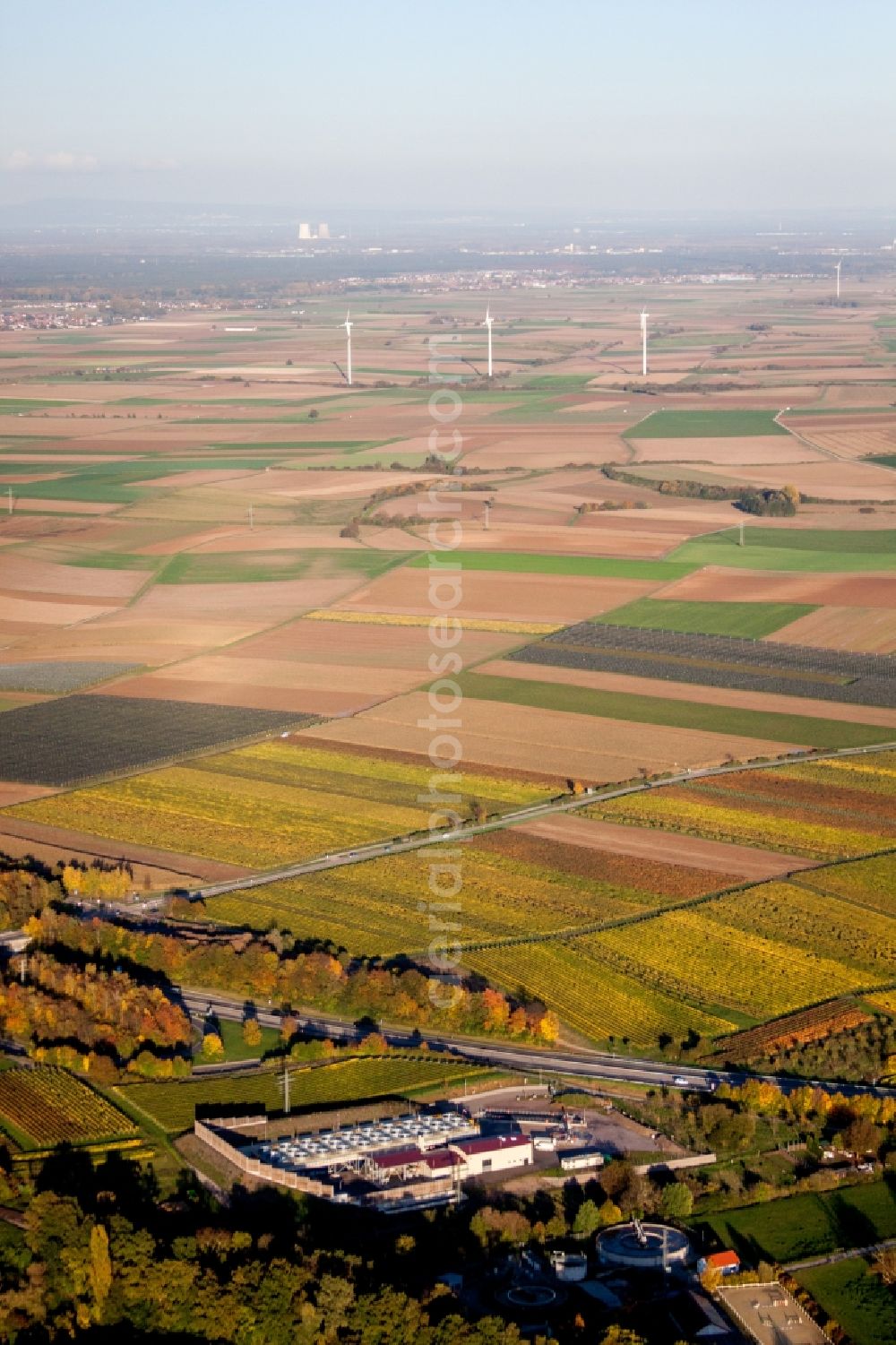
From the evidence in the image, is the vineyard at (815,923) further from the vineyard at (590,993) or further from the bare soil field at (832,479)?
the bare soil field at (832,479)

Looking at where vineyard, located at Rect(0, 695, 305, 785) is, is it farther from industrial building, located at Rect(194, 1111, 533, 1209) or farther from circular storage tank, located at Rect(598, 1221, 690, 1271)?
circular storage tank, located at Rect(598, 1221, 690, 1271)

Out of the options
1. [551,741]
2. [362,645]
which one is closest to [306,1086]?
[551,741]

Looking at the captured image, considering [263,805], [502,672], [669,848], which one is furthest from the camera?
[502,672]

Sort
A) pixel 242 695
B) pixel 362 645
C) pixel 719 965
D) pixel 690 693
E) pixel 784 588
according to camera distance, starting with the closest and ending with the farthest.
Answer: pixel 719 965, pixel 690 693, pixel 242 695, pixel 362 645, pixel 784 588

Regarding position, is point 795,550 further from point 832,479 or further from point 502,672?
point 502,672

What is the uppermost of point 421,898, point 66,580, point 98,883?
point 66,580

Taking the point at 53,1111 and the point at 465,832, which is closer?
the point at 53,1111

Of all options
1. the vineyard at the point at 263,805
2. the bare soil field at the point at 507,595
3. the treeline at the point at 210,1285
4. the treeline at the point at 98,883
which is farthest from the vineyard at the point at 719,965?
the bare soil field at the point at 507,595

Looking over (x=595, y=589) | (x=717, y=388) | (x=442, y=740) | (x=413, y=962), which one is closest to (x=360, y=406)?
(x=717, y=388)
